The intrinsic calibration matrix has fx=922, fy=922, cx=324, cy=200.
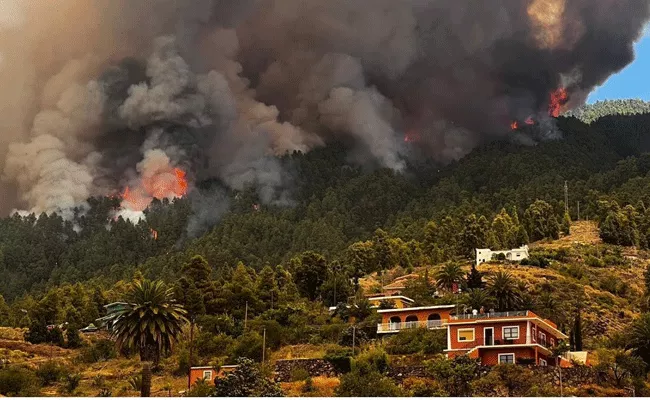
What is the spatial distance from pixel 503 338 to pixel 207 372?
856 inches

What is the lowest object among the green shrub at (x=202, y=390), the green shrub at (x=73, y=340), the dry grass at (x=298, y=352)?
the green shrub at (x=202, y=390)

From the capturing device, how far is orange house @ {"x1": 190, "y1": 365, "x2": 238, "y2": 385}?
66606mm

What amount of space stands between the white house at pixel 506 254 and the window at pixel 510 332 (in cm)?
3981

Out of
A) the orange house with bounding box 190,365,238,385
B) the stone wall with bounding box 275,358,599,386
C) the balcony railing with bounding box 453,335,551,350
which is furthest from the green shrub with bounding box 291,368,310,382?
the balcony railing with bounding box 453,335,551,350

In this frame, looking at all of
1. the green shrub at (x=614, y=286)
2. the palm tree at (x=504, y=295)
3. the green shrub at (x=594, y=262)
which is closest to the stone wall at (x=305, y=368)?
the palm tree at (x=504, y=295)

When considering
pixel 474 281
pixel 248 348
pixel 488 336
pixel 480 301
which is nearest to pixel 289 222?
pixel 474 281

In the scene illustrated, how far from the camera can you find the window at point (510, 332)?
216ft

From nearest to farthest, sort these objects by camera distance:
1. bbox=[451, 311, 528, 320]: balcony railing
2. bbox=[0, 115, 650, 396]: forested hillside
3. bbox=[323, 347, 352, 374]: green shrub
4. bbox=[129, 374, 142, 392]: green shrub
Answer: bbox=[129, 374, 142, 392]: green shrub → bbox=[323, 347, 352, 374]: green shrub → bbox=[451, 311, 528, 320]: balcony railing → bbox=[0, 115, 650, 396]: forested hillside

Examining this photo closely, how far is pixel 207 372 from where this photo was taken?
68062 millimetres

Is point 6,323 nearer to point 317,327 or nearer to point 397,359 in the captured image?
point 317,327

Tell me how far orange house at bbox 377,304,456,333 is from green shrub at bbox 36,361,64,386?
26.2m

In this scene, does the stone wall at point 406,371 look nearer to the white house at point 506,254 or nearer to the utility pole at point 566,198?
the white house at point 506,254

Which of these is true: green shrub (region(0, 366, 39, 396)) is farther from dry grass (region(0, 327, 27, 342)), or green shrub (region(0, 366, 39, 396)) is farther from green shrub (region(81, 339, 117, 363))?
dry grass (region(0, 327, 27, 342))

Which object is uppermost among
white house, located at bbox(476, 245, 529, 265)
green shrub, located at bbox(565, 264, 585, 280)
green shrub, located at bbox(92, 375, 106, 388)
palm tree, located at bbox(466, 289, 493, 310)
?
white house, located at bbox(476, 245, 529, 265)
